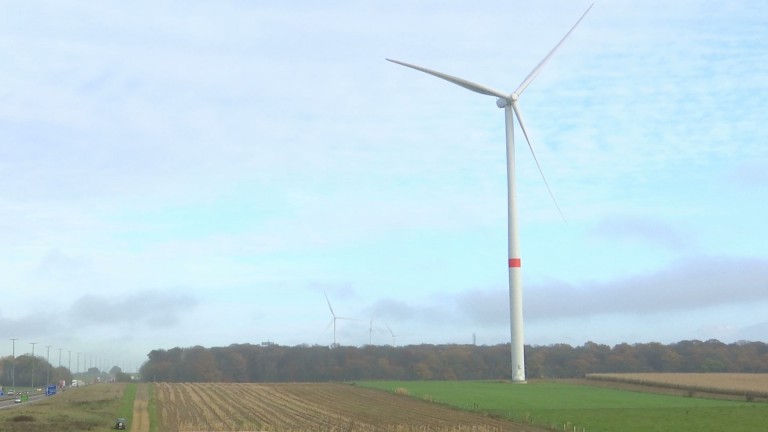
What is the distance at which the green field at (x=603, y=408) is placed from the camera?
188 ft

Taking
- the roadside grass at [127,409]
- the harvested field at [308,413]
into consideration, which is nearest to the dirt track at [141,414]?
the roadside grass at [127,409]

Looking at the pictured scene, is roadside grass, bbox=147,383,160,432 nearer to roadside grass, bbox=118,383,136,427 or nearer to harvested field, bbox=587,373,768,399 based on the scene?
roadside grass, bbox=118,383,136,427

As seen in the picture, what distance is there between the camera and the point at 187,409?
7362cm

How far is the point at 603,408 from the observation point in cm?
7256

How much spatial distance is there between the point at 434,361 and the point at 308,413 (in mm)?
105064

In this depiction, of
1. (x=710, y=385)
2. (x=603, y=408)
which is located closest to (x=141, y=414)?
(x=603, y=408)

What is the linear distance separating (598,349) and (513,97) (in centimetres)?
9376

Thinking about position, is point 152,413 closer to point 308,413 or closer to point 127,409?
point 127,409

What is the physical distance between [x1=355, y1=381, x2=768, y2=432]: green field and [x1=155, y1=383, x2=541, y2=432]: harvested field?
130 inches

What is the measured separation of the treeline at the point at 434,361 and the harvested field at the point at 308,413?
69.9m

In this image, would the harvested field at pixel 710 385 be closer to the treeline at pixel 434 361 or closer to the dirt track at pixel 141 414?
the treeline at pixel 434 361

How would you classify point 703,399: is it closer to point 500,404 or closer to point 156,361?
point 500,404

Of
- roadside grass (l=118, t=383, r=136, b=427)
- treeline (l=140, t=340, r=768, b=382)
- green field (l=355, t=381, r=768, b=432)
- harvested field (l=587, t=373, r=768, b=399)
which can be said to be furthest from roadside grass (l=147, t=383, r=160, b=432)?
treeline (l=140, t=340, r=768, b=382)

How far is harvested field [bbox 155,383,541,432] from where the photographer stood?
56.4 m
